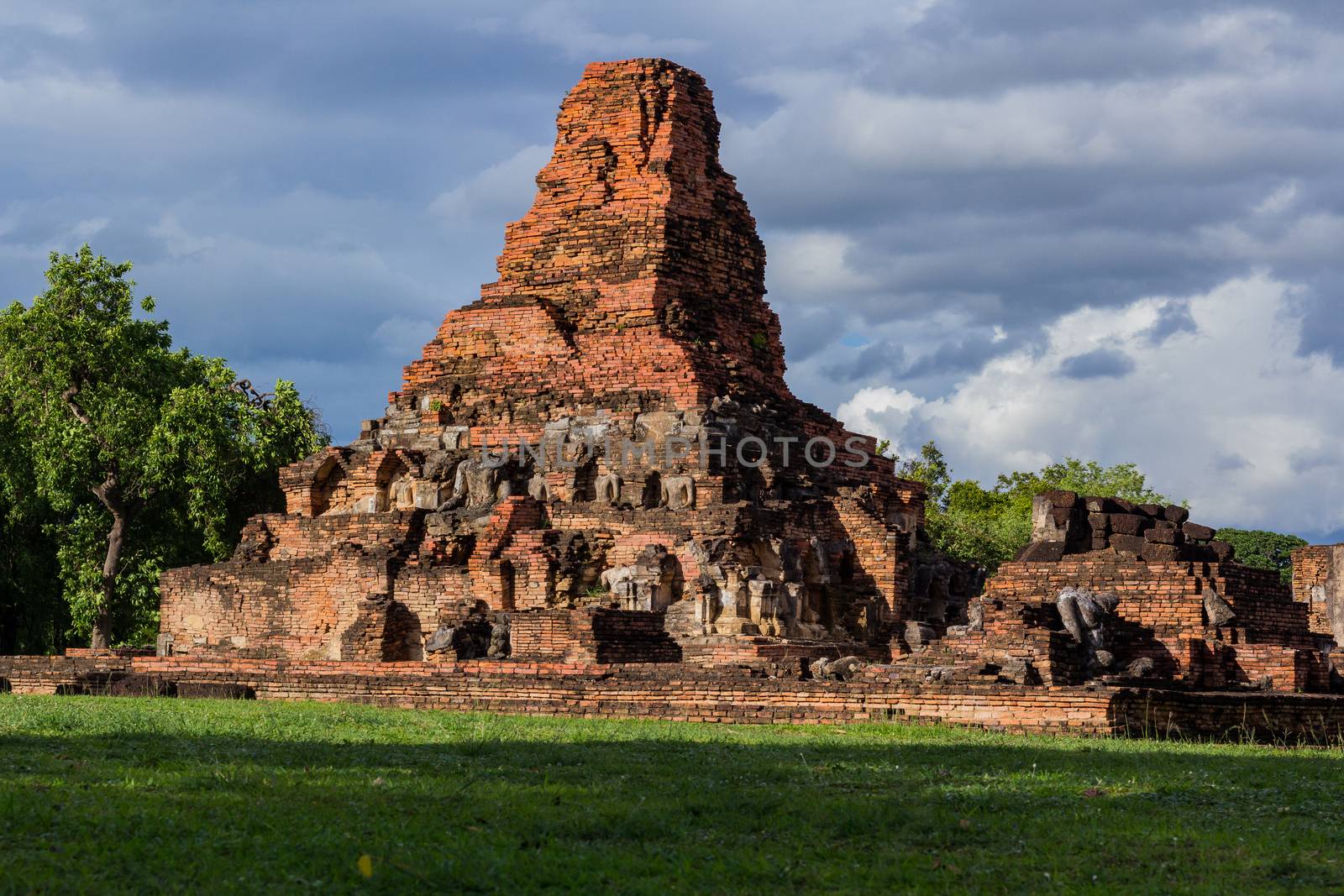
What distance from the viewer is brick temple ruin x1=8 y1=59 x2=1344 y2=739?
64.6ft

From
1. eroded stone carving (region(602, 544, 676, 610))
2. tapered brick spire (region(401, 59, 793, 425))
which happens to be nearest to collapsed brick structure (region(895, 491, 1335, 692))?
eroded stone carving (region(602, 544, 676, 610))

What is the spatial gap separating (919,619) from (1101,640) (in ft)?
22.6

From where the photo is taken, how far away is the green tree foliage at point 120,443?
35.1m

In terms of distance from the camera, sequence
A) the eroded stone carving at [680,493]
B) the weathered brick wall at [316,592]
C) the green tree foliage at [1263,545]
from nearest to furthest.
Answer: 1. the weathered brick wall at [316,592]
2. the eroded stone carving at [680,493]
3. the green tree foliage at [1263,545]

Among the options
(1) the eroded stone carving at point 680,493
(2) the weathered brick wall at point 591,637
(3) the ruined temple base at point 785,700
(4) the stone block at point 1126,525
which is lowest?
(3) the ruined temple base at point 785,700

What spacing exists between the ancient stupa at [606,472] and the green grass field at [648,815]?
8.75 metres

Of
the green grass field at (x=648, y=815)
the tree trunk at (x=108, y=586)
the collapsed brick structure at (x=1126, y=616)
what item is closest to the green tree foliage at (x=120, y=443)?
the tree trunk at (x=108, y=586)

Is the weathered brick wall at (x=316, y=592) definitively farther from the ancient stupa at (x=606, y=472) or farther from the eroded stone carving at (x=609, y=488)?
the eroded stone carving at (x=609, y=488)

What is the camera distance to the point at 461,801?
1112 centimetres

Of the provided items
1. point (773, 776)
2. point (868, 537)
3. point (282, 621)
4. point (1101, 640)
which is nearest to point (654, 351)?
point (868, 537)

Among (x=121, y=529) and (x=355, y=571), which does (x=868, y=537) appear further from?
(x=121, y=529)

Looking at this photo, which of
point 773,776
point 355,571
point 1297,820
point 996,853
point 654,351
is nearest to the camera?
point 996,853

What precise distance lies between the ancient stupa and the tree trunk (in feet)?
23.7

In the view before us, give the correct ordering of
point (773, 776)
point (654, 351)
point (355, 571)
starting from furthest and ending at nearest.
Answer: point (654, 351), point (355, 571), point (773, 776)
